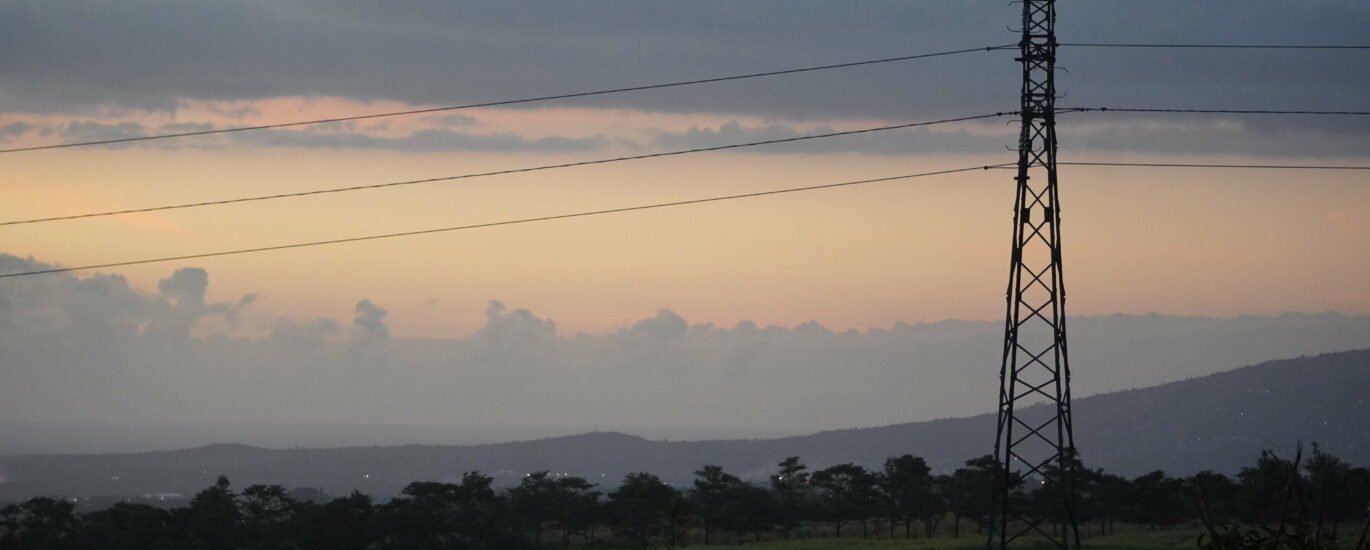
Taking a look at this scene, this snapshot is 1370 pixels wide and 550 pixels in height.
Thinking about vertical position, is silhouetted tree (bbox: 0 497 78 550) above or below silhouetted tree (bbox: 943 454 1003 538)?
below

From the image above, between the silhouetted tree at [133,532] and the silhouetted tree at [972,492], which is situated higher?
the silhouetted tree at [972,492]

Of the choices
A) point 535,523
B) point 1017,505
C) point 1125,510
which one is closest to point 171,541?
point 535,523

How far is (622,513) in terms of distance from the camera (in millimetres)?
96000

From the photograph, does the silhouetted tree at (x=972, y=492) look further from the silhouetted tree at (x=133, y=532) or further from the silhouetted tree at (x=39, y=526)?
the silhouetted tree at (x=39, y=526)

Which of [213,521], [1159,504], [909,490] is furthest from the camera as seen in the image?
[909,490]

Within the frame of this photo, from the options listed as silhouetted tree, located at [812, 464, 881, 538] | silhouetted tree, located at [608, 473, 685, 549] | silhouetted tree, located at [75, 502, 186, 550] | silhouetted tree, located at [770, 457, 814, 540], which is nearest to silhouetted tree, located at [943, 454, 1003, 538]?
silhouetted tree, located at [812, 464, 881, 538]

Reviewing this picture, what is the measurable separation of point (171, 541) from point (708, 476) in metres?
37.6

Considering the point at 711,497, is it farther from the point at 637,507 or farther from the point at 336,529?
the point at 336,529

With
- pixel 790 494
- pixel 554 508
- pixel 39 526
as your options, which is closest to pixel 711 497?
pixel 790 494

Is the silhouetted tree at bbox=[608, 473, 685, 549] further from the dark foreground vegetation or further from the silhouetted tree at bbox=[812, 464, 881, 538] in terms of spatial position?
the silhouetted tree at bbox=[812, 464, 881, 538]

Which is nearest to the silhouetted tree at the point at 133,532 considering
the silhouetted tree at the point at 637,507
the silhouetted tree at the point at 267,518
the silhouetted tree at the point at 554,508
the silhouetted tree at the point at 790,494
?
the silhouetted tree at the point at 267,518

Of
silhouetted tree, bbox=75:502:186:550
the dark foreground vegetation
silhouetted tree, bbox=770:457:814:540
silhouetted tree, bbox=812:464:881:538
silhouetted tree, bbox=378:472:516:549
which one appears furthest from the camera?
silhouetted tree, bbox=812:464:881:538

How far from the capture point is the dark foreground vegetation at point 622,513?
8444cm

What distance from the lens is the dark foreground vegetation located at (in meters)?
84.4
